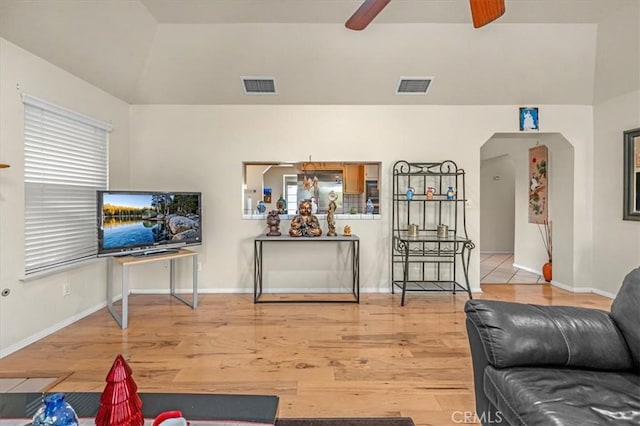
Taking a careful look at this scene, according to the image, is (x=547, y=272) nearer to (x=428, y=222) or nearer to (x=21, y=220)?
(x=428, y=222)

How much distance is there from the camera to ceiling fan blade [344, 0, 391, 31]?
211 cm

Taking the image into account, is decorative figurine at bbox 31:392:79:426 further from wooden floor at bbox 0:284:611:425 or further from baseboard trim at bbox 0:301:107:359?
baseboard trim at bbox 0:301:107:359

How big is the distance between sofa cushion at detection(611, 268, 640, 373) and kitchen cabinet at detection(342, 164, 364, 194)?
14.8ft

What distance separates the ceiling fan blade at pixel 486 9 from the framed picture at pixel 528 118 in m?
2.94

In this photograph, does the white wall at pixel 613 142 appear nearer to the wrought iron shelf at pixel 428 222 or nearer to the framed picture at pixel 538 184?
the framed picture at pixel 538 184

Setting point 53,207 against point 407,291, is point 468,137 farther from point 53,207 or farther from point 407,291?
point 53,207

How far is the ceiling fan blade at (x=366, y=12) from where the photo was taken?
2.11 m

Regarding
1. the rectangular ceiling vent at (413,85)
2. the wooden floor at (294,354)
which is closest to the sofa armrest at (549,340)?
the wooden floor at (294,354)

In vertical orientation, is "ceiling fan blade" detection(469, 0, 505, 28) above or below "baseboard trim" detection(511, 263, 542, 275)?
above

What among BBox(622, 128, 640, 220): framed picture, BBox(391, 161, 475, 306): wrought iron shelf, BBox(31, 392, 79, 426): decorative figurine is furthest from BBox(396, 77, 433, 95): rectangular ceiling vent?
BBox(31, 392, 79, 426): decorative figurine

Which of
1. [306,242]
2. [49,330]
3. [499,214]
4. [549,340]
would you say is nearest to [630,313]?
[549,340]

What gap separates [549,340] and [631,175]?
385 cm

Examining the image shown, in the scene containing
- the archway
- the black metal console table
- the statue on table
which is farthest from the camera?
the archway

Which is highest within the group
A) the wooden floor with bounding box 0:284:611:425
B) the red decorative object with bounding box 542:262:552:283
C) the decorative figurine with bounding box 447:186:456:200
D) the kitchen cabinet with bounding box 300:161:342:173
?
the kitchen cabinet with bounding box 300:161:342:173
